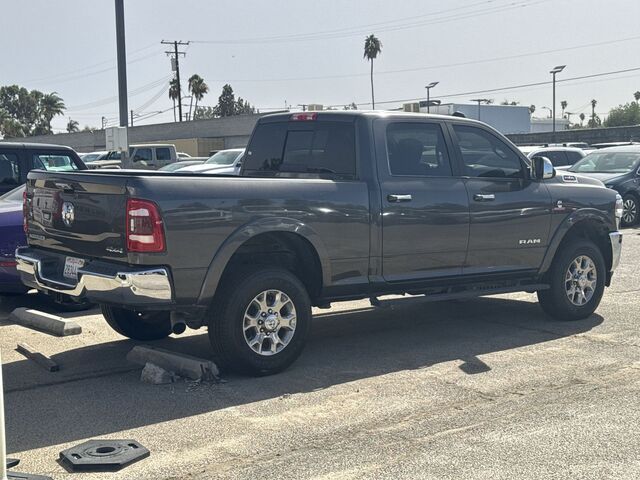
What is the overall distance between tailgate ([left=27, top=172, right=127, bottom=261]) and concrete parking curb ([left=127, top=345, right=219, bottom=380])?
970mm

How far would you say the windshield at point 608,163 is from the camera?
60.0 ft

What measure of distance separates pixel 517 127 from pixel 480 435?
243ft

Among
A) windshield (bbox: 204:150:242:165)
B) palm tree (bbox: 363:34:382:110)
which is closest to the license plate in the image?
windshield (bbox: 204:150:242:165)

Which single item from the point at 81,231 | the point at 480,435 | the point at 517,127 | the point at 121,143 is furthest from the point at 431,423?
the point at 517,127

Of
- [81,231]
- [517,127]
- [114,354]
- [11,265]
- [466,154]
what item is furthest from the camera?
[517,127]

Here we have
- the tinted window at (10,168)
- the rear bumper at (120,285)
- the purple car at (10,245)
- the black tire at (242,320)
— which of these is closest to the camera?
the rear bumper at (120,285)

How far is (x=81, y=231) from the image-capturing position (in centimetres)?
610

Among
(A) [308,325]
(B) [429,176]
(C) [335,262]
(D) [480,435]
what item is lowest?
(D) [480,435]

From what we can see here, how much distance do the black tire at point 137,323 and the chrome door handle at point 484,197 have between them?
2964mm

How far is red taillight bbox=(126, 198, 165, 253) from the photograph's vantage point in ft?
18.5

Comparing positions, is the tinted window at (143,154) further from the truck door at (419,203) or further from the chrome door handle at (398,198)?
the chrome door handle at (398,198)

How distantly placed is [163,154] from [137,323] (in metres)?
25.1

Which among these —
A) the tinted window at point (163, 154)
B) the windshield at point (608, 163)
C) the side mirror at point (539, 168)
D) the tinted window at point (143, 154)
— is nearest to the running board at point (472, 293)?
the side mirror at point (539, 168)

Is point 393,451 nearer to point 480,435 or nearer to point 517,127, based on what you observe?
point 480,435
